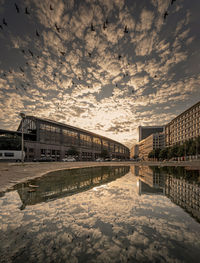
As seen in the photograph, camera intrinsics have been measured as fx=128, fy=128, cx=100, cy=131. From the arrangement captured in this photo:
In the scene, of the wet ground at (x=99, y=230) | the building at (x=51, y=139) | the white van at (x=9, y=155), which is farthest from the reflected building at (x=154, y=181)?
the building at (x=51, y=139)

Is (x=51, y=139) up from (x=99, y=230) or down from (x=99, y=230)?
up

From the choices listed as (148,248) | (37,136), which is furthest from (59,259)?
(37,136)

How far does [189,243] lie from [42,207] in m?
5.15

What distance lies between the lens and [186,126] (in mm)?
100125

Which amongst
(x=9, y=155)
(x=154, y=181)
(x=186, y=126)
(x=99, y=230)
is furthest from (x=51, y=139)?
(x=186, y=126)

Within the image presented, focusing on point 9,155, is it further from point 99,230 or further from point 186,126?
point 186,126

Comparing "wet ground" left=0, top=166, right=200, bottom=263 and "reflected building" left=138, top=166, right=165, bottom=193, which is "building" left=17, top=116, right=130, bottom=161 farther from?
"wet ground" left=0, top=166, right=200, bottom=263

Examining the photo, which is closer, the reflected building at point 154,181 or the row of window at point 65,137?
the reflected building at point 154,181

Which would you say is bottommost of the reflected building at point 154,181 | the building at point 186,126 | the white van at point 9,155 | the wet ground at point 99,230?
the white van at point 9,155

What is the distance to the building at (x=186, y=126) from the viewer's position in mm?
88169

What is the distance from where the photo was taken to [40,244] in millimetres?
3094

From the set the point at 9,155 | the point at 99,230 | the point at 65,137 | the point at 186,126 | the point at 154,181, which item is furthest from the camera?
the point at 186,126

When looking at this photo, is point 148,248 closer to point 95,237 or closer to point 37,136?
point 95,237

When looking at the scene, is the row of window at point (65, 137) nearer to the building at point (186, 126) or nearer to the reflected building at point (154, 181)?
the building at point (186, 126)
